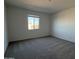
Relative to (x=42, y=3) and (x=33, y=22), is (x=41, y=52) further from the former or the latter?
(x=33, y=22)

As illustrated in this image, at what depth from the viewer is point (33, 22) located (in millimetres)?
6172

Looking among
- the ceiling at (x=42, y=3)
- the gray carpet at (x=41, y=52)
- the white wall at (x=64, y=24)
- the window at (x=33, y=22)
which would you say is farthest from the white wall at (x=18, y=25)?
the white wall at (x=64, y=24)

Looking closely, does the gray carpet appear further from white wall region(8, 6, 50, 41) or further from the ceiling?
the ceiling

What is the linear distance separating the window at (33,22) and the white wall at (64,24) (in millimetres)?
1601

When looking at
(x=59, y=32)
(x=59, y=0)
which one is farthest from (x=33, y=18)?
(x=59, y=0)

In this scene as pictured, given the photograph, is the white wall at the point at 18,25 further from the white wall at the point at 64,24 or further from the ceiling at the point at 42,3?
the white wall at the point at 64,24

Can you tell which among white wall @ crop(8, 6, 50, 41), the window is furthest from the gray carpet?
the window

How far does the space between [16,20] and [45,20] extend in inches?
116

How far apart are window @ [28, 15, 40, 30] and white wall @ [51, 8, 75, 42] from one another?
1.60 metres

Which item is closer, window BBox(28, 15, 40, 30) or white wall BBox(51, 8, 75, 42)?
white wall BBox(51, 8, 75, 42)

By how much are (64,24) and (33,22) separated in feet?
8.58

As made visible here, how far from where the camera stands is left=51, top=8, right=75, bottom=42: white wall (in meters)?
4.79

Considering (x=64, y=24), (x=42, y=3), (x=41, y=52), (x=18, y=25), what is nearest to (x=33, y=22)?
(x=18, y=25)
